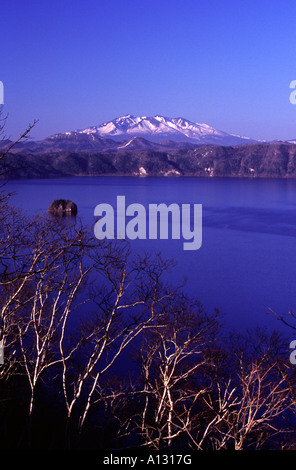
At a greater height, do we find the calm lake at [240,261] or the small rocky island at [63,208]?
the small rocky island at [63,208]

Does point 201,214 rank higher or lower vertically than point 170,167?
lower

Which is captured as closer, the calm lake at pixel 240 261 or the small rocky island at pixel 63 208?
the calm lake at pixel 240 261

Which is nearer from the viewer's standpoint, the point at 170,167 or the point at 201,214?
the point at 201,214

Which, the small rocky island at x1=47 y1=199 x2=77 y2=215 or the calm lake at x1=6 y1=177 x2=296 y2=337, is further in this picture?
the small rocky island at x1=47 y1=199 x2=77 y2=215

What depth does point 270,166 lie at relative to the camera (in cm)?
9200

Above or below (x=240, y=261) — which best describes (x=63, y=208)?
above

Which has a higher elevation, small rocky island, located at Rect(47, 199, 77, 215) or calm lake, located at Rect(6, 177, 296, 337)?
small rocky island, located at Rect(47, 199, 77, 215)

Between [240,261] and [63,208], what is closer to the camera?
[240,261]

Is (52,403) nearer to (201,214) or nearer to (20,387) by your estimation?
(20,387)

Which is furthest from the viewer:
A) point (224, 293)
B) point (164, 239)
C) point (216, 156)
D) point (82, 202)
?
point (216, 156)
